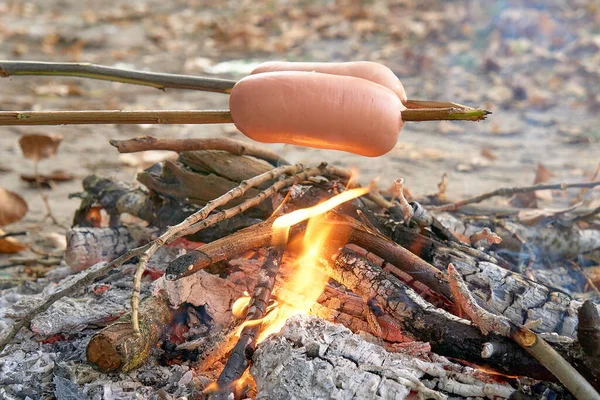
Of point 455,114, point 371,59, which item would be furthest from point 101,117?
point 371,59

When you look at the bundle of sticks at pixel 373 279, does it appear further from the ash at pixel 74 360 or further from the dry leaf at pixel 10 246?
the dry leaf at pixel 10 246

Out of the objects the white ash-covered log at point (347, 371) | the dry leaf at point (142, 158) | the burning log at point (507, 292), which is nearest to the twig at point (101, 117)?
the white ash-covered log at point (347, 371)

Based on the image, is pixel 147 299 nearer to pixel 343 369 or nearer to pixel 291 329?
pixel 291 329

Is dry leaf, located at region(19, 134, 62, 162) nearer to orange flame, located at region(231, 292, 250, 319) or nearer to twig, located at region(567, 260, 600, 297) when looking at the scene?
orange flame, located at region(231, 292, 250, 319)

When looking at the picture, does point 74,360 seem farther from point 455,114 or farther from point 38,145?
point 38,145

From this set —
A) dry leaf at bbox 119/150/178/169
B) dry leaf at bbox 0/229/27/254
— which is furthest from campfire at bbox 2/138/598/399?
dry leaf at bbox 119/150/178/169

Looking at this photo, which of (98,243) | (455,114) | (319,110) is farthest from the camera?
(98,243)
